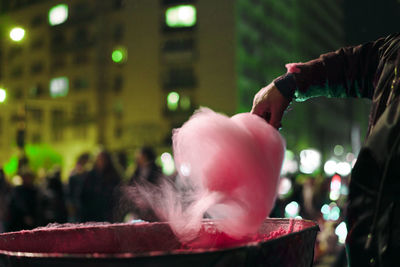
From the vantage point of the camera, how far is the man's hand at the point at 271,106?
5.21 ft

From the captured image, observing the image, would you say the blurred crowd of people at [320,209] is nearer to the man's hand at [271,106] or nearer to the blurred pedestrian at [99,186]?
the blurred pedestrian at [99,186]

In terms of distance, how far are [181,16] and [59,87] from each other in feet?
49.9

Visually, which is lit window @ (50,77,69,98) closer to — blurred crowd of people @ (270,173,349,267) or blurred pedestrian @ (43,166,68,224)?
blurred crowd of people @ (270,173,349,267)

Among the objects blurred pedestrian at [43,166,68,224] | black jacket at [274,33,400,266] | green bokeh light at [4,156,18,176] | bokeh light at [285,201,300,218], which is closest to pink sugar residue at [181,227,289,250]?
black jacket at [274,33,400,266]

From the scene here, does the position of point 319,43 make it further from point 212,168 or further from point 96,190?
point 212,168

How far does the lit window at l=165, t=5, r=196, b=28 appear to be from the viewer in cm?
3525

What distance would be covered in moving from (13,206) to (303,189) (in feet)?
23.9

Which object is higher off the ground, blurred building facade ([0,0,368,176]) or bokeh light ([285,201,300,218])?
blurred building facade ([0,0,368,176])

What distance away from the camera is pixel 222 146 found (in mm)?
1298

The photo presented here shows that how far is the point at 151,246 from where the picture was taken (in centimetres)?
168

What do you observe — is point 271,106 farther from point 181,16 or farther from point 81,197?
point 181,16

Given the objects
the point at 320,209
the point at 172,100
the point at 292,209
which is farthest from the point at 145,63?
the point at 292,209

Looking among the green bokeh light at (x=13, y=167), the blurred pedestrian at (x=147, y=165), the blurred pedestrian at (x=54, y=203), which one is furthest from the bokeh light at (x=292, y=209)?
the green bokeh light at (x=13, y=167)

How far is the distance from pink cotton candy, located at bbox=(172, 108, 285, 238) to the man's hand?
0.72ft
